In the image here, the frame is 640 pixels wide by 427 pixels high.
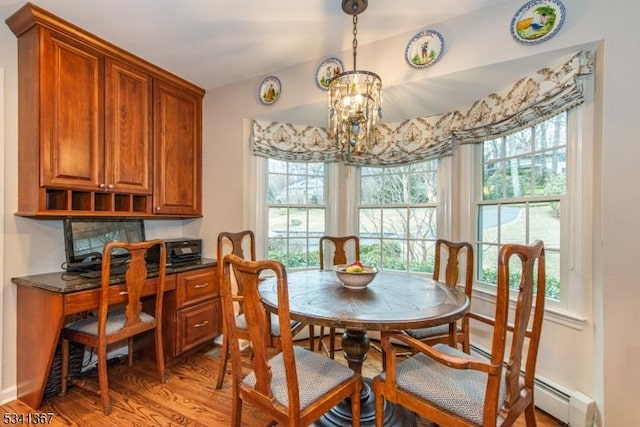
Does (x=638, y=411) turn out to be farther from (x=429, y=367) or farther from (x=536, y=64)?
(x=536, y=64)

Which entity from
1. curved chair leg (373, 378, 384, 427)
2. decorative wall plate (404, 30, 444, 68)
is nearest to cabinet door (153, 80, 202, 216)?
decorative wall plate (404, 30, 444, 68)

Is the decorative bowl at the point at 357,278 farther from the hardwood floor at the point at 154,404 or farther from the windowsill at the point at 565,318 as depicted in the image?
the windowsill at the point at 565,318

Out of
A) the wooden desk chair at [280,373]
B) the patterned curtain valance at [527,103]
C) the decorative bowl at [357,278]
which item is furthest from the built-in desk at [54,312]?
the patterned curtain valance at [527,103]

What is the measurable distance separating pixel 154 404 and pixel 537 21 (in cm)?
330

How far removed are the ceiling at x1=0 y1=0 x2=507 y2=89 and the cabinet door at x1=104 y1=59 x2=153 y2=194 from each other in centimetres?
22

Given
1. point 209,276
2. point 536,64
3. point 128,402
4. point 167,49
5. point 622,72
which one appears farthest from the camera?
point 209,276

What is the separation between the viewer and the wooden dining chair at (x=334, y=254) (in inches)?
95.8

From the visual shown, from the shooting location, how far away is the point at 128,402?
2.03 metres

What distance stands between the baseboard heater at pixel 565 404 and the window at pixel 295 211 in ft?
6.63

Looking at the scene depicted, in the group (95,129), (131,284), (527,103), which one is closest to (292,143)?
(95,129)

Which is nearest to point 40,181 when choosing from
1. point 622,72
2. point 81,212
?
point 81,212

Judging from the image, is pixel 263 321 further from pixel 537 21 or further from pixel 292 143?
pixel 537 21

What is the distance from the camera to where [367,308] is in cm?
148

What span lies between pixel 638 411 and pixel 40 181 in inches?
139
